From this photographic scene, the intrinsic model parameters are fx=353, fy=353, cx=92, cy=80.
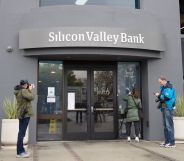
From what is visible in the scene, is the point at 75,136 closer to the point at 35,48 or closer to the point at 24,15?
the point at 35,48

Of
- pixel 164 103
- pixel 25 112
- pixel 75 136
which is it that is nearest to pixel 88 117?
pixel 75 136

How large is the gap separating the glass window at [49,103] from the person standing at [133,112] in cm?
224

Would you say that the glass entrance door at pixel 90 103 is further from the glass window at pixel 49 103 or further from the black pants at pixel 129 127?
the black pants at pixel 129 127

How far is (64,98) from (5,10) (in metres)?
3.37

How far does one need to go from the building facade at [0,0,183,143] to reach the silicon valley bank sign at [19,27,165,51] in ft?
0.10

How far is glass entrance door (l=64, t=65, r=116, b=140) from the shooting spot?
1173cm

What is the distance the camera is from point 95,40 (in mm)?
10391

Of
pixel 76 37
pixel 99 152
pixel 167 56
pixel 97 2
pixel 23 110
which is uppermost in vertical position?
pixel 97 2

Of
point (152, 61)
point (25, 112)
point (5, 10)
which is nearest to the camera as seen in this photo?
point (25, 112)

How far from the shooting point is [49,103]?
11672 mm

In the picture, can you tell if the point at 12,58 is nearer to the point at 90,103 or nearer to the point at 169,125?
the point at 90,103

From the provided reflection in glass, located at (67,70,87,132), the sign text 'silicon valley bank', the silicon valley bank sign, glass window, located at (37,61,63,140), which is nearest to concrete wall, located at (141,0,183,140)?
the silicon valley bank sign

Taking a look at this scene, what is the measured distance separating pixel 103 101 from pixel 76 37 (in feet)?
8.85

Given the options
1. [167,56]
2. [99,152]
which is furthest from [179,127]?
[99,152]
